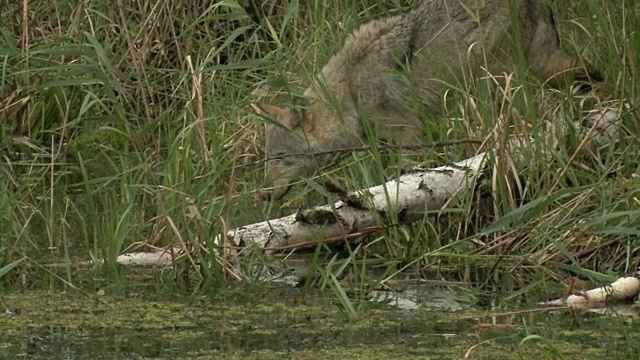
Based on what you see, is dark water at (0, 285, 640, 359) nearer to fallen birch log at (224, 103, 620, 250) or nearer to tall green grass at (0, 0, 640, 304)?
tall green grass at (0, 0, 640, 304)

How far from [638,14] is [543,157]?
50.3 inches

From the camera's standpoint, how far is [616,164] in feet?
19.0

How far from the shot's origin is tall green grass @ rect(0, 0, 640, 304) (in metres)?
5.41

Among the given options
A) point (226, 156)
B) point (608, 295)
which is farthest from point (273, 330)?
point (226, 156)

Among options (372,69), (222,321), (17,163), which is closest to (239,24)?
(372,69)

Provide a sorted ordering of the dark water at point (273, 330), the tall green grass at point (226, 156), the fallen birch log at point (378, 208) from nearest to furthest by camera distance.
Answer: the dark water at point (273, 330)
the tall green grass at point (226, 156)
the fallen birch log at point (378, 208)

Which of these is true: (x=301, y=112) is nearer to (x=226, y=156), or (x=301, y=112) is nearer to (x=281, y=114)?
(x=281, y=114)

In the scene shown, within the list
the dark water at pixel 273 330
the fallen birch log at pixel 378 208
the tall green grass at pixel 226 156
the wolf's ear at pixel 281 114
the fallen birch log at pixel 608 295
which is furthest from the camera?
the wolf's ear at pixel 281 114

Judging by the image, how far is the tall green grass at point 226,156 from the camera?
541 cm

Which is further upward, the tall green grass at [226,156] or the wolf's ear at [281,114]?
the tall green grass at [226,156]

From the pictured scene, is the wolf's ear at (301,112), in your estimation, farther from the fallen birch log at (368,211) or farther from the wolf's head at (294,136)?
the fallen birch log at (368,211)

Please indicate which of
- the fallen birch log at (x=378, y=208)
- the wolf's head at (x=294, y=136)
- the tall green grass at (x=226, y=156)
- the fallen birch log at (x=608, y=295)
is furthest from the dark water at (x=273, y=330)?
the wolf's head at (x=294, y=136)

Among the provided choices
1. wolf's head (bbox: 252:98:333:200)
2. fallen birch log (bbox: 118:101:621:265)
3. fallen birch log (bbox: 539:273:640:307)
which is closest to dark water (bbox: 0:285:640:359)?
fallen birch log (bbox: 539:273:640:307)

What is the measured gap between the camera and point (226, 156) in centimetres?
678
